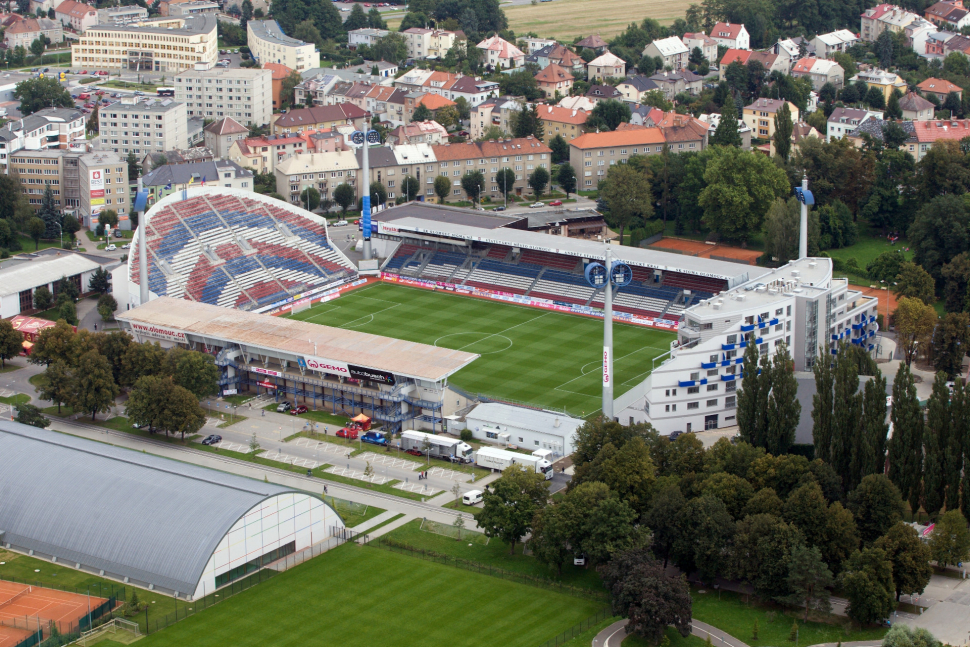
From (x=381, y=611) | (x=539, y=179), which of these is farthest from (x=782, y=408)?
(x=539, y=179)

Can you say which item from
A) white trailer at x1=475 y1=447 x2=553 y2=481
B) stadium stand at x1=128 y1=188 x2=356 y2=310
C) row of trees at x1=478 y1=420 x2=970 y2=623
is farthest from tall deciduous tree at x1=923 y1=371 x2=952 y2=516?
stadium stand at x1=128 y1=188 x2=356 y2=310

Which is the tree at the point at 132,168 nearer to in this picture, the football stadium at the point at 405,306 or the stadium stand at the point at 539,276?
the football stadium at the point at 405,306

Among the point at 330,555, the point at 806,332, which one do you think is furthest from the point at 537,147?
the point at 330,555

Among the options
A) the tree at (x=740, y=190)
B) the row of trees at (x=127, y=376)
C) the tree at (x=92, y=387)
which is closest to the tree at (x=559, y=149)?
the tree at (x=740, y=190)

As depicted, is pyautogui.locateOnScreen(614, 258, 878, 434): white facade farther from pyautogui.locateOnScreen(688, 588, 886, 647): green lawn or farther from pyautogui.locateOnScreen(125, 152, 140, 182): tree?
pyautogui.locateOnScreen(125, 152, 140, 182): tree

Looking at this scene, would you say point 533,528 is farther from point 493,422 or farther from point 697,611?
point 493,422
